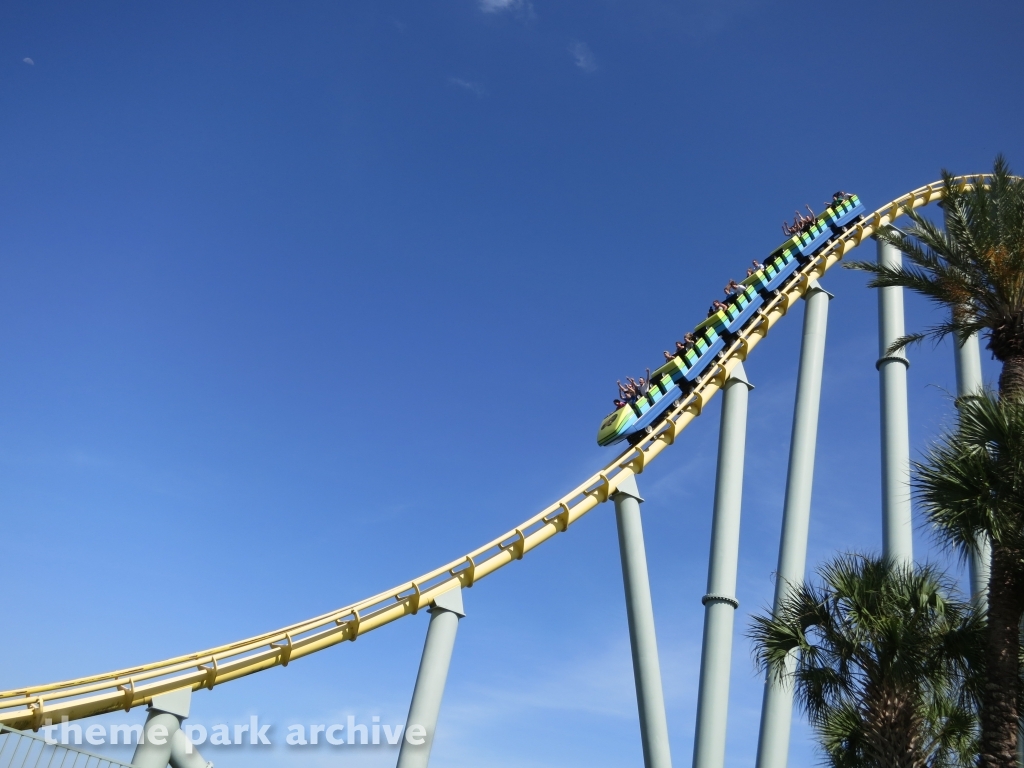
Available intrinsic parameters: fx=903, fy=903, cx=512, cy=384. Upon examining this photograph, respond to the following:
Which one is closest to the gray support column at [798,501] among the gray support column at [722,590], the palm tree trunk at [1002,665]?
the gray support column at [722,590]

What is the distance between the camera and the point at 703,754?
9.03 metres

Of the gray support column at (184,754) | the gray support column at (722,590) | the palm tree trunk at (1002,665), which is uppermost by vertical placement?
the gray support column at (722,590)

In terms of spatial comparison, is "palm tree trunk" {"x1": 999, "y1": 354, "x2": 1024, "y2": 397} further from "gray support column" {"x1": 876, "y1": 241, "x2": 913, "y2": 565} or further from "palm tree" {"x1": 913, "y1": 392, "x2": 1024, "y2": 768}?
"gray support column" {"x1": 876, "y1": 241, "x2": 913, "y2": 565}

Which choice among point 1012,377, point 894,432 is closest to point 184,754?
point 1012,377

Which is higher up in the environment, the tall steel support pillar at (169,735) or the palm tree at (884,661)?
the palm tree at (884,661)

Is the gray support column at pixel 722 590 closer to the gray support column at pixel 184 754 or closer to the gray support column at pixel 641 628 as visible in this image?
the gray support column at pixel 641 628

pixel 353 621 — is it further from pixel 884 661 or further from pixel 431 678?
pixel 884 661

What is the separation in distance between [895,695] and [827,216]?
13.0 metres

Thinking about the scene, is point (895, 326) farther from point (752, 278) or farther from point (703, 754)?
point (703, 754)

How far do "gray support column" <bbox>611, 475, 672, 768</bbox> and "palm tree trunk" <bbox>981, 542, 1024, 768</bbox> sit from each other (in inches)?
163

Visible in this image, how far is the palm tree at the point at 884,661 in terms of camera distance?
6.17 m

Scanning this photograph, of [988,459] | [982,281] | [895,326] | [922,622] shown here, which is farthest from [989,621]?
[895,326]

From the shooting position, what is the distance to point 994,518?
5695 millimetres

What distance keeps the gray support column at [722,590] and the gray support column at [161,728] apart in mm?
5012
